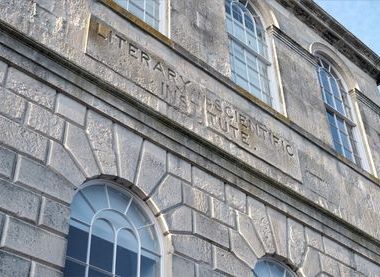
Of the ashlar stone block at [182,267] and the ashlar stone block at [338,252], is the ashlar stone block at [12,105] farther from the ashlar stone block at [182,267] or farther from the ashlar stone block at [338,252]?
the ashlar stone block at [338,252]

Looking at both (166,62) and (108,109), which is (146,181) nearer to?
(108,109)

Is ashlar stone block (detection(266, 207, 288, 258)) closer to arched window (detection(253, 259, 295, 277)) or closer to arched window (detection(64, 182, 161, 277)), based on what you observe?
arched window (detection(253, 259, 295, 277))

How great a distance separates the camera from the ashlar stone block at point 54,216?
605 cm

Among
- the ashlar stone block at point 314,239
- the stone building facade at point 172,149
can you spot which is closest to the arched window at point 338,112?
the stone building facade at point 172,149

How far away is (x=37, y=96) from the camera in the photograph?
682 cm

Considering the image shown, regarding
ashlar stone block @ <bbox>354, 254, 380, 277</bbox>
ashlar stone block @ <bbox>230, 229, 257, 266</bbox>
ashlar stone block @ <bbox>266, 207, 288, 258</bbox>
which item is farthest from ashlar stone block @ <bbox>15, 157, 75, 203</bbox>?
ashlar stone block @ <bbox>354, 254, 380, 277</bbox>

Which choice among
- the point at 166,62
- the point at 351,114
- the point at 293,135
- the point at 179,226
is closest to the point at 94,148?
the point at 179,226

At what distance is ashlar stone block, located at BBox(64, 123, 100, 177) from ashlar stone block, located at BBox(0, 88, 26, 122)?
0.57m

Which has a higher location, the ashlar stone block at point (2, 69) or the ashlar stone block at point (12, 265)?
the ashlar stone block at point (2, 69)

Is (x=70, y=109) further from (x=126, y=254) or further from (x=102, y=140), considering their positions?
(x=126, y=254)

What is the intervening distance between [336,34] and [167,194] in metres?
8.20

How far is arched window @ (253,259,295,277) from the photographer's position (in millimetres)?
8156

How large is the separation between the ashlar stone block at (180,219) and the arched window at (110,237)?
20 cm

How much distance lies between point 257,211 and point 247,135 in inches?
52.8
